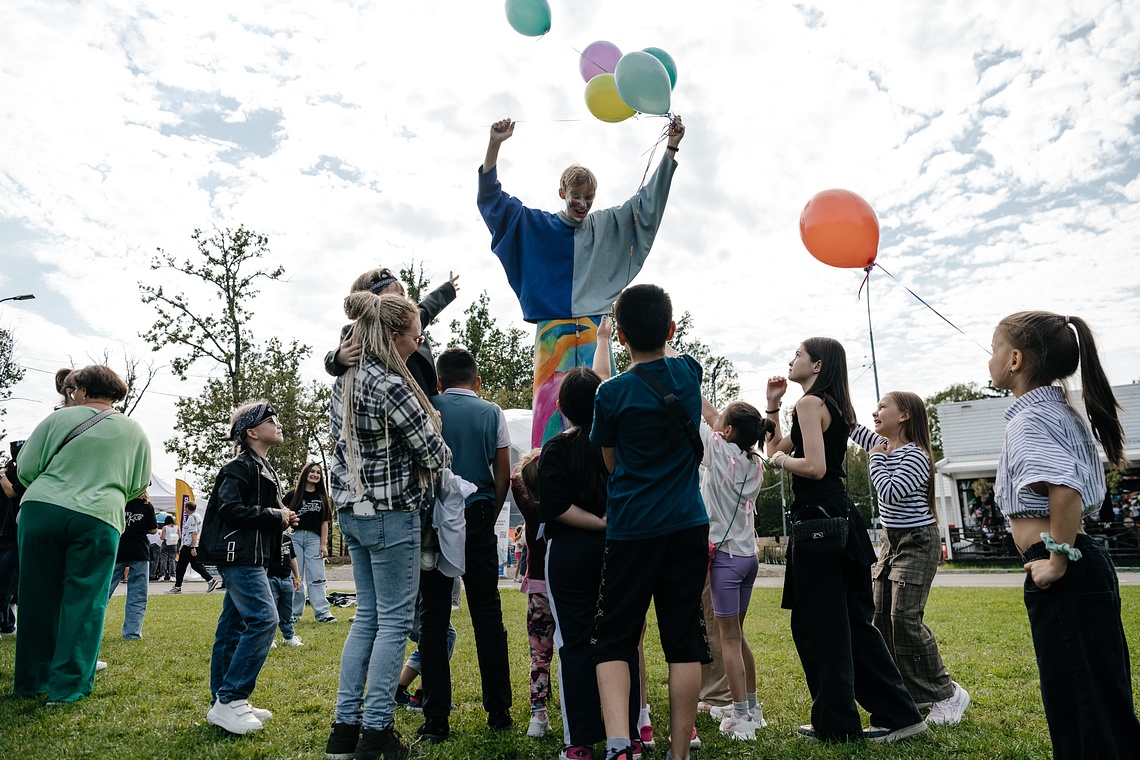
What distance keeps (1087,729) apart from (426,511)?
8.95 feet

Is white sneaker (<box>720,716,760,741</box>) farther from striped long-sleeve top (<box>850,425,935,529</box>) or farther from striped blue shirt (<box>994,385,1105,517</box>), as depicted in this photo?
striped blue shirt (<box>994,385,1105,517</box>)

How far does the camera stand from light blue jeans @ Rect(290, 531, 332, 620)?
9660 millimetres

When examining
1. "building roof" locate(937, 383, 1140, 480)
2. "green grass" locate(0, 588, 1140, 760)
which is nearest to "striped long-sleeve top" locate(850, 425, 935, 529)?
"green grass" locate(0, 588, 1140, 760)

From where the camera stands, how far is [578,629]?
10.7 ft

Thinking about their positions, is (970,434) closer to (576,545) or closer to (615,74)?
(615,74)

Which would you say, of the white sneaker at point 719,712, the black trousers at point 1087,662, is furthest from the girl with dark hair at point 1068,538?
the white sneaker at point 719,712

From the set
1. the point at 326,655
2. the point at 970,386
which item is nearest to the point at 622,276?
the point at 326,655

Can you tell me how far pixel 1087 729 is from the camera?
8.01ft

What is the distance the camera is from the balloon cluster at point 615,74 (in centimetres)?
380

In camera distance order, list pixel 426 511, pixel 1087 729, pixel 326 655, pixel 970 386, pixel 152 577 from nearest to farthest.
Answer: pixel 1087 729 < pixel 426 511 < pixel 326 655 < pixel 152 577 < pixel 970 386

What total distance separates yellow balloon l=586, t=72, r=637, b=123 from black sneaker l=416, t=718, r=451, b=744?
347 centimetres

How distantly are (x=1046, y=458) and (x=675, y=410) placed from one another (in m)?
1.30

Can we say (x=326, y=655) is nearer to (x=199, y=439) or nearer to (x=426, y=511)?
(x=426, y=511)

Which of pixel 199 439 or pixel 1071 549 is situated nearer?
pixel 1071 549
